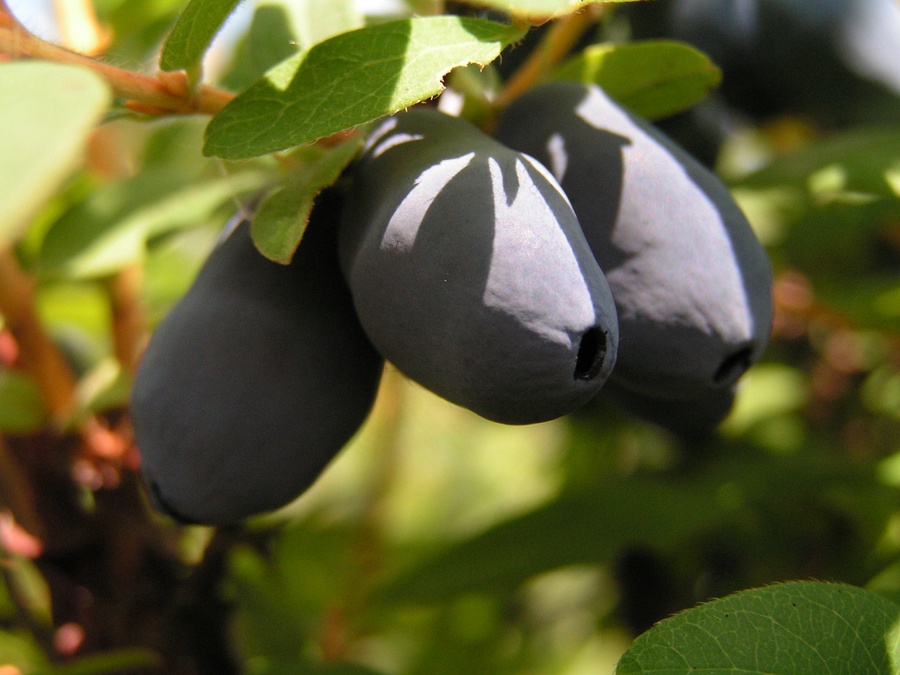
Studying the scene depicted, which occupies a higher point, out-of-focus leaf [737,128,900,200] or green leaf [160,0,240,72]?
green leaf [160,0,240,72]

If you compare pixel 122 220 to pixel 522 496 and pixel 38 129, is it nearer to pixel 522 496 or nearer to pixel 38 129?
pixel 38 129

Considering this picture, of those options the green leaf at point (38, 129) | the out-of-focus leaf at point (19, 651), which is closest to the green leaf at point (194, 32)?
the green leaf at point (38, 129)

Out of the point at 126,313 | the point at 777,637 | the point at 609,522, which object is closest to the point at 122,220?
the point at 126,313

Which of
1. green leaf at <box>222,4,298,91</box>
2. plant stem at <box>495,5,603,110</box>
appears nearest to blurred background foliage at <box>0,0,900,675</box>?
green leaf at <box>222,4,298,91</box>

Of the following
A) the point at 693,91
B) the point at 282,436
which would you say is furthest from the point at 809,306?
the point at 282,436

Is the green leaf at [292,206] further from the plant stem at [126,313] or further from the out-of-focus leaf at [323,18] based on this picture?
the plant stem at [126,313]

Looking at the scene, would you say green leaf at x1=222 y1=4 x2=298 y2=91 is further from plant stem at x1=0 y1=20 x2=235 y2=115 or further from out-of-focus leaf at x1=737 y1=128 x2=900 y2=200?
out-of-focus leaf at x1=737 y1=128 x2=900 y2=200

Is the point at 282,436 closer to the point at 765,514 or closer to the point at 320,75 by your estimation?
the point at 320,75
